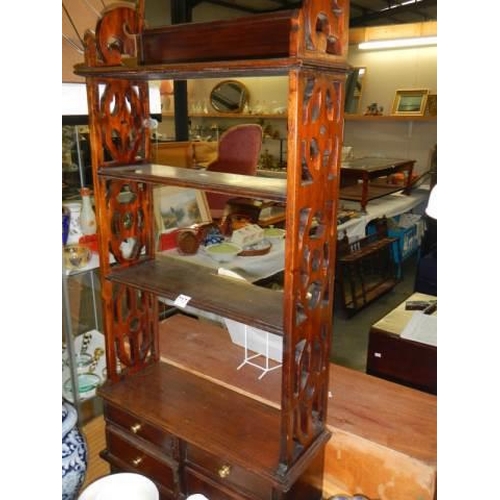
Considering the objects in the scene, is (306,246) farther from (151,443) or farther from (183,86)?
(183,86)

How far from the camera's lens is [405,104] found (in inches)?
230

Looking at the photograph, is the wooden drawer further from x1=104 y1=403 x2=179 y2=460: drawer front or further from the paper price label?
the paper price label

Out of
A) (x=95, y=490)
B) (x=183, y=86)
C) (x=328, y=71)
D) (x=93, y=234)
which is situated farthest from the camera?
(x=183, y=86)

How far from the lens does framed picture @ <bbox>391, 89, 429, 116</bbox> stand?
5.70 metres

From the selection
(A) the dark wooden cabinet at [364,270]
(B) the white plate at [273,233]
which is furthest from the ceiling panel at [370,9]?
(B) the white plate at [273,233]

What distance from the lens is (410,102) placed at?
5805 mm

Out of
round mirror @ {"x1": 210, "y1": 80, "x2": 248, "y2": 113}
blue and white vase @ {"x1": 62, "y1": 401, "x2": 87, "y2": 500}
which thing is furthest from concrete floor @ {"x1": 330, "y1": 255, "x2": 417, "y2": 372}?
round mirror @ {"x1": 210, "y1": 80, "x2": 248, "y2": 113}

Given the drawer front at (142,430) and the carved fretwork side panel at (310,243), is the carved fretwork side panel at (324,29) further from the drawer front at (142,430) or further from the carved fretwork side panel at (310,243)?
the drawer front at (142,430)

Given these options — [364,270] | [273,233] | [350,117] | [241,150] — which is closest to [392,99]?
[350,117]

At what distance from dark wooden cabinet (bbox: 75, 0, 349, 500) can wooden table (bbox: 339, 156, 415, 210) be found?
2.74 meters

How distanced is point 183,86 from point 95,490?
3.86 meters

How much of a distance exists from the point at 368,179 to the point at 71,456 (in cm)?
329

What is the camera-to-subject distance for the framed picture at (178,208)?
9.18 ft
